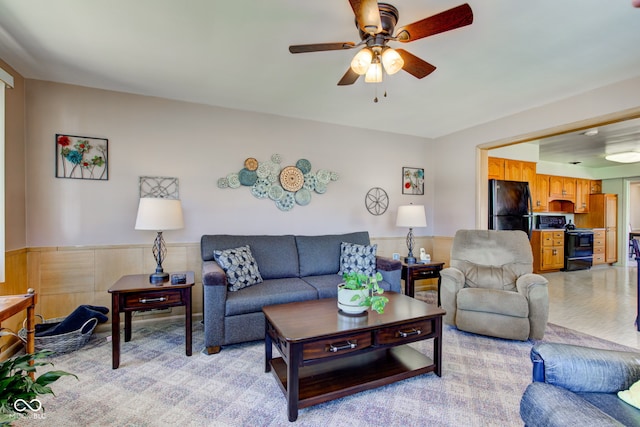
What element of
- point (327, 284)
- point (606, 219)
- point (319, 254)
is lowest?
point (327, 284)

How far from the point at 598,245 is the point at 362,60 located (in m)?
7.90

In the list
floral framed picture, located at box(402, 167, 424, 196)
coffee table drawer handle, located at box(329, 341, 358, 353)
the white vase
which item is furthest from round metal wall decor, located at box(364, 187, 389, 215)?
coffee table drawer handle, located at box(329, 341, 358, 353)

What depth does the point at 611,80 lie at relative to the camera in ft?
8.98

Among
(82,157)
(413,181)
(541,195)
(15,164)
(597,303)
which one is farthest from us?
(541,195)

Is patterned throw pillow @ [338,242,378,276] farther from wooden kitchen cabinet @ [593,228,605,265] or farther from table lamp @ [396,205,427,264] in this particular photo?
wooden kitchen cabinet @ [593,228,605,265]

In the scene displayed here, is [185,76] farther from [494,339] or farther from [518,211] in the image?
[518,211]

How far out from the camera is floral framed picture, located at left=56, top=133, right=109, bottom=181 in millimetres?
2871

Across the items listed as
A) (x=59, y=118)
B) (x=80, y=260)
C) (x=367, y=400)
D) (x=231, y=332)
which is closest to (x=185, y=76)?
(x=59, y=118)

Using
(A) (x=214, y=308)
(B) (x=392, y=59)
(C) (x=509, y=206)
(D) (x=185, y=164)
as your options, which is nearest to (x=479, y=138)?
(C) (x=509, y=206)

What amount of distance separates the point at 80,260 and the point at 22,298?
3.80ft

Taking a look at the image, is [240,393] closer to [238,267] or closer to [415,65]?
[238,267]

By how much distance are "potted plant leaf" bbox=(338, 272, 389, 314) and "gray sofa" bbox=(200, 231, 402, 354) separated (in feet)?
2.57

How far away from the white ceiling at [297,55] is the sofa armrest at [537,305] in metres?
1.85

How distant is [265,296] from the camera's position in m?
2.64
